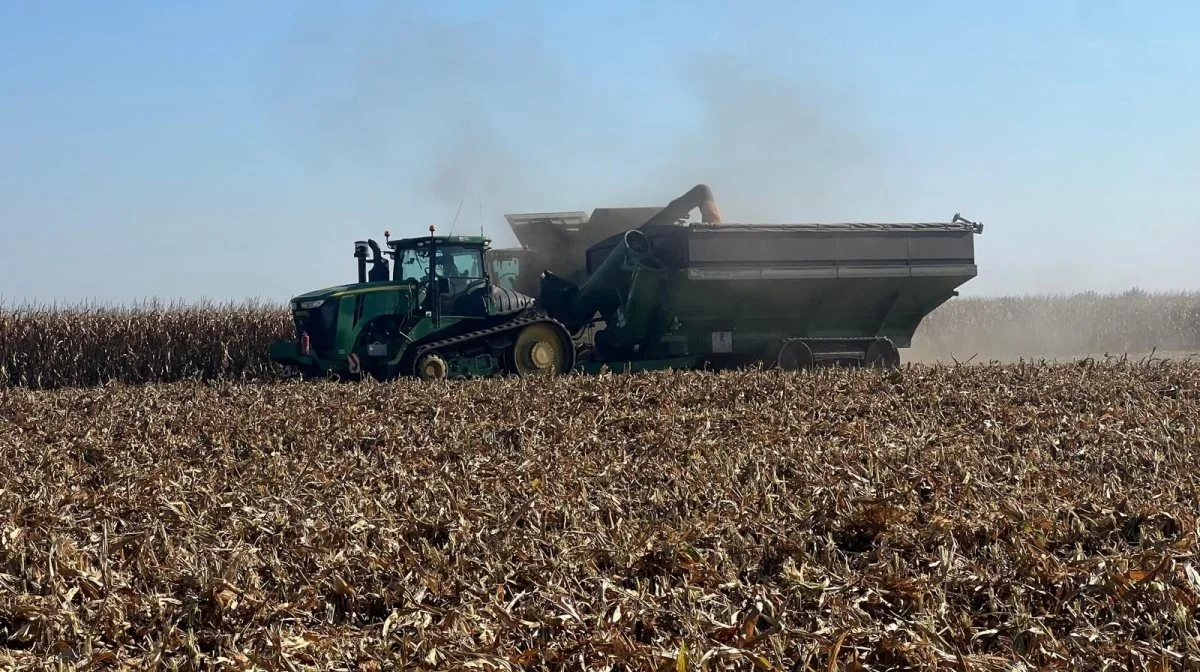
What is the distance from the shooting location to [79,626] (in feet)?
12.6

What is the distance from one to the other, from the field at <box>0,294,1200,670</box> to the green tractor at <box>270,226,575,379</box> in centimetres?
608

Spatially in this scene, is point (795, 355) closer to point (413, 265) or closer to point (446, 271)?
point (446, 271)

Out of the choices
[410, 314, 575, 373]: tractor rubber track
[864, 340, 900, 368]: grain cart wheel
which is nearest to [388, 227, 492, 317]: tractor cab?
[410, 314, 575, 373]: tractor rubber track

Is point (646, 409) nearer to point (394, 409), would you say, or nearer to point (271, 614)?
point (394, 409)

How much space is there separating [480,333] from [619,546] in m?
11.4

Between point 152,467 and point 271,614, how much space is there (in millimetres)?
3613

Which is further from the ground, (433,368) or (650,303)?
(650,303)

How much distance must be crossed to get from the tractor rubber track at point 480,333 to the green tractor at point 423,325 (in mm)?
13

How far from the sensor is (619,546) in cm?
456

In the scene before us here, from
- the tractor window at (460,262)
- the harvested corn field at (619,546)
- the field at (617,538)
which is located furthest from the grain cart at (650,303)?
the harvested corn field at (619,546)

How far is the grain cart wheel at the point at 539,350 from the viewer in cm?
1605

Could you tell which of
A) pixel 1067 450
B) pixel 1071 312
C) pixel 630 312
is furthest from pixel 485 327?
pixel 1071 312

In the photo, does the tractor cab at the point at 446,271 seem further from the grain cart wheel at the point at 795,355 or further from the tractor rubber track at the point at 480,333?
the grain cart wheel at the point at 795,355

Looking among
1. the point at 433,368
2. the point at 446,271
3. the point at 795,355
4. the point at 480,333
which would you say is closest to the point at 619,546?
the point at 433,368
